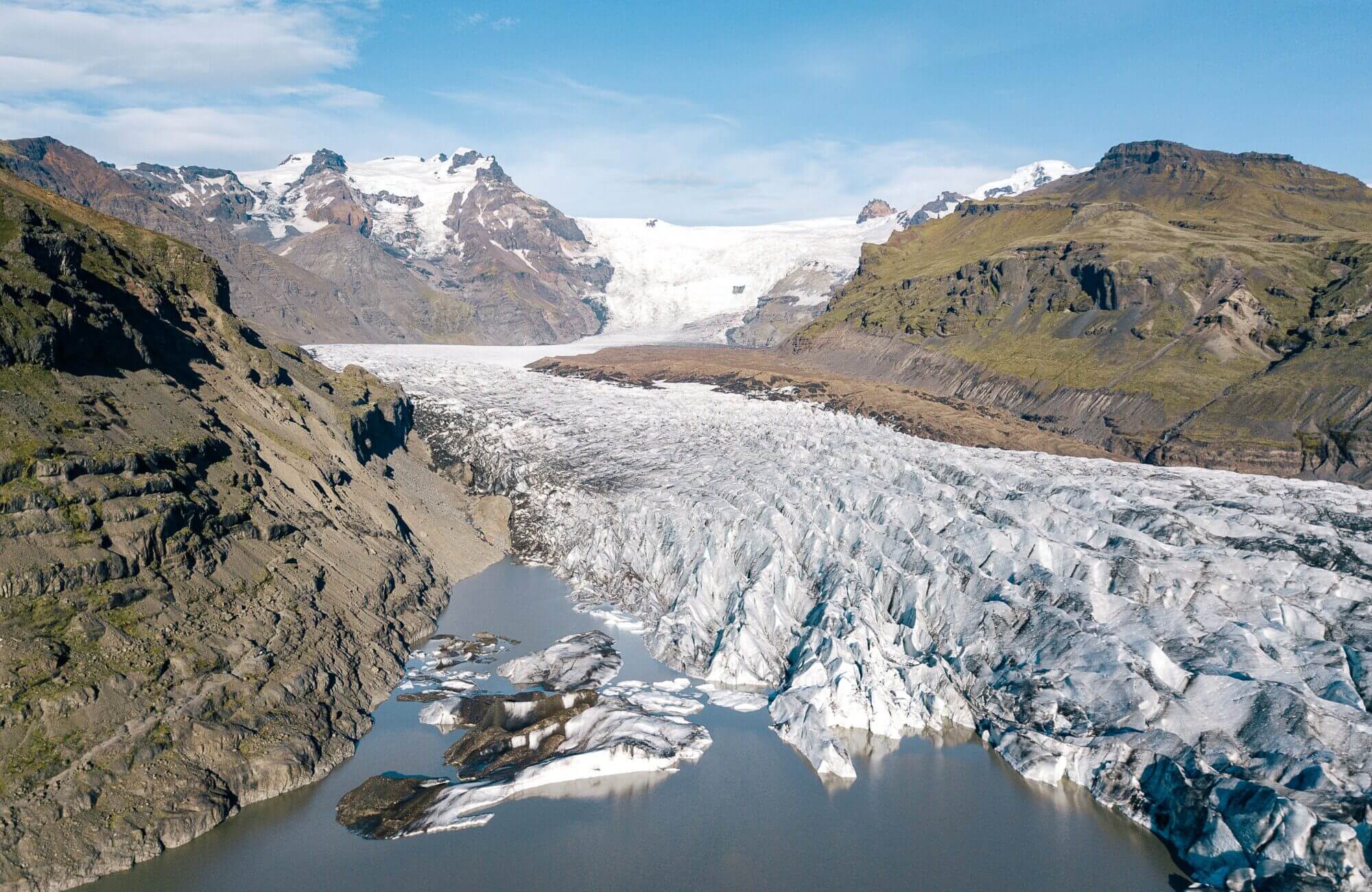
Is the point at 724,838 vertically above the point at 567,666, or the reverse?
the point at 567,666

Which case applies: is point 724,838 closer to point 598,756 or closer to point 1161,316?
point 598,756

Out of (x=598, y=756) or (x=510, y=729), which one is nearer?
(x=598, y=756)

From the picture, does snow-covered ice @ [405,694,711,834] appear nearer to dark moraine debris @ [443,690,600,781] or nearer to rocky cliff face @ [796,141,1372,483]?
dark moraine debris @ [443,690,600,781]

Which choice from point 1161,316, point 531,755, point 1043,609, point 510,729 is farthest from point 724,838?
point 1161,316

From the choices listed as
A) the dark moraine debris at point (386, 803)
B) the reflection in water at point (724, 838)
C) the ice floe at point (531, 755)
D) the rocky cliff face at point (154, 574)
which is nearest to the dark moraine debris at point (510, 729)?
the ice floe at point (531, 755)

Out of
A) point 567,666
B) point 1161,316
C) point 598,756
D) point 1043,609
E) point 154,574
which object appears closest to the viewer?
point 598,756

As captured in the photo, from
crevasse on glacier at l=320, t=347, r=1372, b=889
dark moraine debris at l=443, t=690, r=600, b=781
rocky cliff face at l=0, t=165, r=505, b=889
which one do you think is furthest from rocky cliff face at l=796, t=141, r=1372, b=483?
rocky cliff face at l=0, t=165, r=505, b=889
